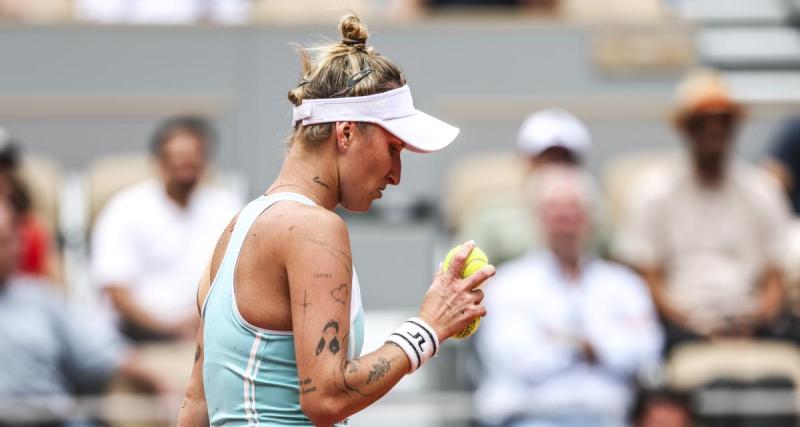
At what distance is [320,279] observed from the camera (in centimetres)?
309

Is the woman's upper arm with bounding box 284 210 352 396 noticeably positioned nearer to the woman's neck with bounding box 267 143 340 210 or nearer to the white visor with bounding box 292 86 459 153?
the woman's neck with bounding box 267 143 340 210

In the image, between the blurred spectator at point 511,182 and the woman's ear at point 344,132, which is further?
the blurred spectator at point 511,182

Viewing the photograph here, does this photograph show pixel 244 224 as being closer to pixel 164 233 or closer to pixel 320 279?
pixel 320 279

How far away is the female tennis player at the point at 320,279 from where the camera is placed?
309 cm

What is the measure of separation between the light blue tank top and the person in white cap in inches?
169

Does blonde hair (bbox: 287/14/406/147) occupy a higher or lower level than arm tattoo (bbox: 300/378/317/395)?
higher

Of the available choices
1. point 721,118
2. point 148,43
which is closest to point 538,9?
point 721,118

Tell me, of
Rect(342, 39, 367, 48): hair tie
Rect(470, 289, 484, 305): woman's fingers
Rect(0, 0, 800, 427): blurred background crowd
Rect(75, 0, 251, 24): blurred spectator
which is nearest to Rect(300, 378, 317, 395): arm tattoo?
Rect(470, 289, 484, 305): woman's fingers

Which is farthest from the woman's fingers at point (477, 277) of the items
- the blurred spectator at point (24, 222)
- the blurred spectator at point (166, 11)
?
the blurred spectator at point (166, 11)

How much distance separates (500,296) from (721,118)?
5.35 ft

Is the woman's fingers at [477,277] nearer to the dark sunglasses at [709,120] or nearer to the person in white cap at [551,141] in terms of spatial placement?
the person in white cap at [551,141]

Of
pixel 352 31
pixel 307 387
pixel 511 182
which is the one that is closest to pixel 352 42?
pixel 352 31

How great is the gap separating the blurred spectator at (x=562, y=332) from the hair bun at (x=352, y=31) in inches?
133

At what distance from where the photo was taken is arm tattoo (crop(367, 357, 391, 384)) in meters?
3.11
